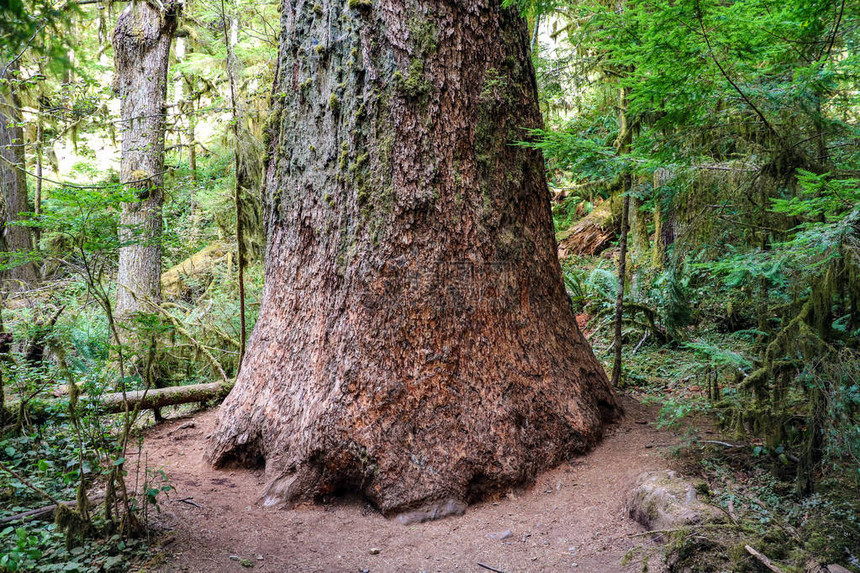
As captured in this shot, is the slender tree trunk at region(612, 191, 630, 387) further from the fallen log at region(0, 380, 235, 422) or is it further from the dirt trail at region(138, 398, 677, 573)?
the fallen log at region(0, 380, 235, 422)

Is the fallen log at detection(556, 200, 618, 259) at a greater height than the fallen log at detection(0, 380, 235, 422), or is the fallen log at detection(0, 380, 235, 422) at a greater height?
the fallen log at detection(556, 200, 618, 259)

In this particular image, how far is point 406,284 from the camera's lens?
4.21 meters

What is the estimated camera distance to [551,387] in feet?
15.0

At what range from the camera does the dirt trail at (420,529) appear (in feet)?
10.8

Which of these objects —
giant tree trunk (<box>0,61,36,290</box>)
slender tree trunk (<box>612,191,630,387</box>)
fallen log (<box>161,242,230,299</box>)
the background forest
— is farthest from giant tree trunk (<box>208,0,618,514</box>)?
giant tree trunk (<box>0,61,36,290</box>)

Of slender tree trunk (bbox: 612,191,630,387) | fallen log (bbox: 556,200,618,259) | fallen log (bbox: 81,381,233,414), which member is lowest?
fallen log (bbox: 81,381,233,414)

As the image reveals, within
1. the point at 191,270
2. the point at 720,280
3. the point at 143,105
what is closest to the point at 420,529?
the point at 720,280

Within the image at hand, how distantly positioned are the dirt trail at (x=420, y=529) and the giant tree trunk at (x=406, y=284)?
17cm

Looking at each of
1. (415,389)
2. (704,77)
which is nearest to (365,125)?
(415,389)

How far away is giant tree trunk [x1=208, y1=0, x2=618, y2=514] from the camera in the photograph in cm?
410

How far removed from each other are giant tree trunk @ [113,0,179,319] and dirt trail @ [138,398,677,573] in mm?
6464

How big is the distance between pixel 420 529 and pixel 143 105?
9897 millimetres

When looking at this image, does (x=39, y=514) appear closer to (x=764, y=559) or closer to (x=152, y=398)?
(x=152, y=398)

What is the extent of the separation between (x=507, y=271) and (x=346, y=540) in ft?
8.46
